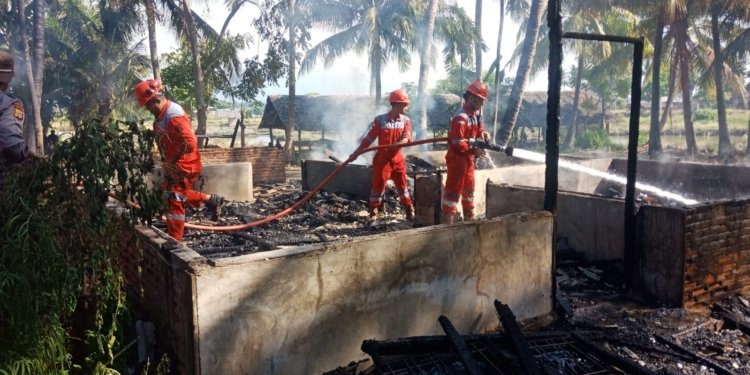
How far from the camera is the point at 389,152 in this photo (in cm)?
824

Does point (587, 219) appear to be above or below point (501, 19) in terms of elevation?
below

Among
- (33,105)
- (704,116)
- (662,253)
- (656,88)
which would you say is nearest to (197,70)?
(33,105)

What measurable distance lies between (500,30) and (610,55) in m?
6.27

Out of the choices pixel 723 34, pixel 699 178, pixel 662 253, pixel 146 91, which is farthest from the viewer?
pixel 723 34

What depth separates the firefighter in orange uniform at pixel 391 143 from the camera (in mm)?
8266

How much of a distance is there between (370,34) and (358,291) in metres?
27.4

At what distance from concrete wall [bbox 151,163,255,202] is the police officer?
19.6 ft

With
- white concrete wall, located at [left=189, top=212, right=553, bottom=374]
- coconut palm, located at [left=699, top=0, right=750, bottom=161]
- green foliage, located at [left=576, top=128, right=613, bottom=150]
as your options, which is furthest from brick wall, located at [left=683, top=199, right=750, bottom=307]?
green foliage, located at [left=576, top=128, right=613, bottom=150]

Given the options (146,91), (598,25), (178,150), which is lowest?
(178,150)

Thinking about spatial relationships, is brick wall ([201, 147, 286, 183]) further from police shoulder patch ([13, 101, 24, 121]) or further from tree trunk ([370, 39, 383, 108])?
tree trunk ([370, 39, 383, 108])

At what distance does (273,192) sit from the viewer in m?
12.4

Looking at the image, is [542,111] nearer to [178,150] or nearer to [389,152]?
[389,152]

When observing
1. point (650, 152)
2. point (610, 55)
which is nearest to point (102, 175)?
point (650, 152)

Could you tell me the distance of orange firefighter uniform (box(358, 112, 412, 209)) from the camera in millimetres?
8305
